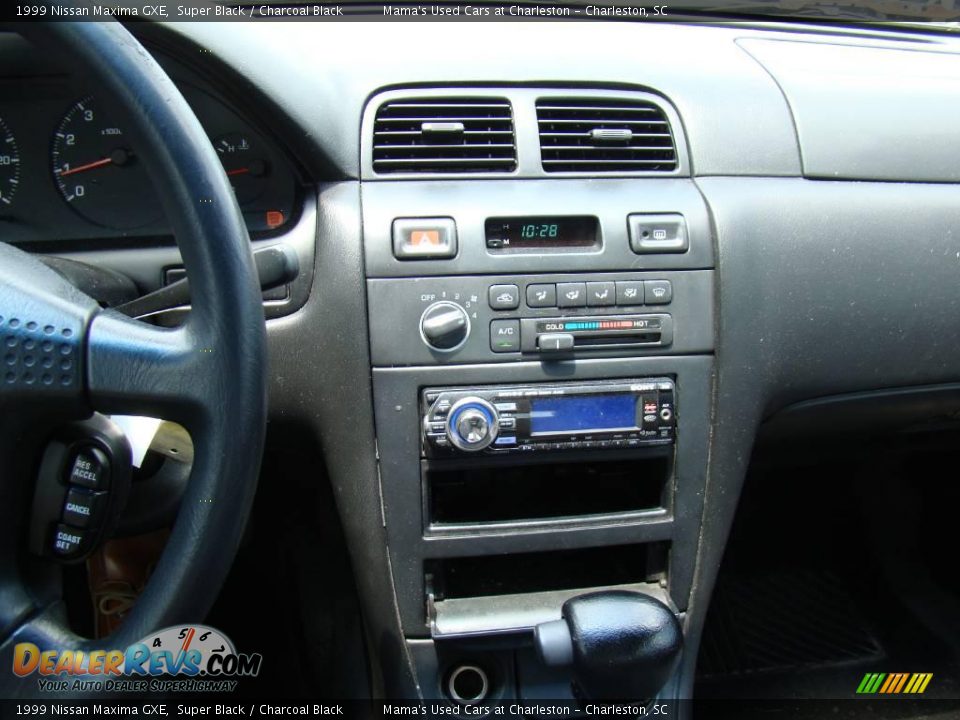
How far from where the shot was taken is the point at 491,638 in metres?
1.28

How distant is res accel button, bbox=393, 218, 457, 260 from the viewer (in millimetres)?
1187

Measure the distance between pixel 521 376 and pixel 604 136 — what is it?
38cm

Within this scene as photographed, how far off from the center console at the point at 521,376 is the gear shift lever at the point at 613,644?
0.24 ft

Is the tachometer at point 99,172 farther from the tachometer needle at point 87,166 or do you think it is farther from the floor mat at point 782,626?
the floor mat at point 782,626

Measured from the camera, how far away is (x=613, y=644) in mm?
1186

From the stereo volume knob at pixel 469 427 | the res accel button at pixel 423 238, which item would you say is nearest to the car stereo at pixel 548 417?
the stereo volume knob at pixel 469 427

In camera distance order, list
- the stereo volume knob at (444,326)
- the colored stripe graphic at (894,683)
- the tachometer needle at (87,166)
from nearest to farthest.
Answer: the stereo volume knob at (444,326)
the tachometer needle at (87,166)
the colored stripe graphic at (894,683)

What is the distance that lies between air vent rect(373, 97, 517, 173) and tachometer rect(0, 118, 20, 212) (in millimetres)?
542

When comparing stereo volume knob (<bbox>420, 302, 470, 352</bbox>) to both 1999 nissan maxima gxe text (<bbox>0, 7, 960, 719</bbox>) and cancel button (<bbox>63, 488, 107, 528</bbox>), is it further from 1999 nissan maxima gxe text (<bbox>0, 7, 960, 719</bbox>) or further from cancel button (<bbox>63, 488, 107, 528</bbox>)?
cancel button (<bbox>63, 488, 107, 528</bbox>)

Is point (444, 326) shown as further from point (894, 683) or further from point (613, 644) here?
point (894, 683)

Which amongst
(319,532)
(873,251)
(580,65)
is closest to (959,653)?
(873,251)

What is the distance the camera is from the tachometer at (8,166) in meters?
1.26

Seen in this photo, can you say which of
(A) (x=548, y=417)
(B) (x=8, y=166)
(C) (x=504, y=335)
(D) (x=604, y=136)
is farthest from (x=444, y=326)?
(B) (x=8, y=166)

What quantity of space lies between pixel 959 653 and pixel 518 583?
3.95 ft
